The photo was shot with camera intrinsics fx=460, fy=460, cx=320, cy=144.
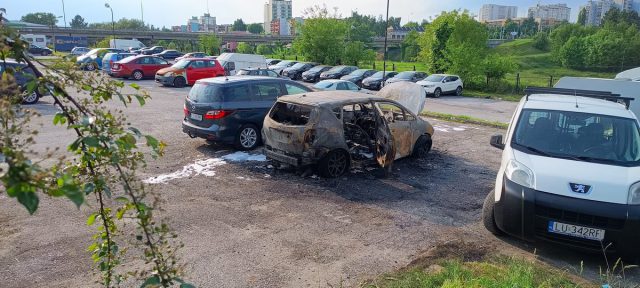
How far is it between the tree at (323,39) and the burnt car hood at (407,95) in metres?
28.5

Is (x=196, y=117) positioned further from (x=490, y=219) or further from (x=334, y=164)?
(x=490, y=219)

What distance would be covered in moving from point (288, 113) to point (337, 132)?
1.20 m

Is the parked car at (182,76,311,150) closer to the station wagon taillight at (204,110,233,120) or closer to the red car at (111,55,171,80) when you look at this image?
the station wagon taillight at (204,110,233,120)

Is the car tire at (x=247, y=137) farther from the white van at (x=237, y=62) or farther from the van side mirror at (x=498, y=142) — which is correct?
the white van at (x=237, y=62)

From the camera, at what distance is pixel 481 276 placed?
4.82m

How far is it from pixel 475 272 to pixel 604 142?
282 cm

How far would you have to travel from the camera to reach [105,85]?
82.1 inches

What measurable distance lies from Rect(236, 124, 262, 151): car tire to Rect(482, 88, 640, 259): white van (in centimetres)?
571

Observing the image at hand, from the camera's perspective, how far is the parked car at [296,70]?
35.1 m

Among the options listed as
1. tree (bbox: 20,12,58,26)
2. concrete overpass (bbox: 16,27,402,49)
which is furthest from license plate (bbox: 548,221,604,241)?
tree (bbox: 20,12,58,26)

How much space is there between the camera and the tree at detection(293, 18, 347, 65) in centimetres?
4112

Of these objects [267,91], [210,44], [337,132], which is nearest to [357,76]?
[267,91]

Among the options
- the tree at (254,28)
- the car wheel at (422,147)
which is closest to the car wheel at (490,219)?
the car wheel at (422,147)

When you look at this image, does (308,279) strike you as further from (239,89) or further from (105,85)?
(239,89)
